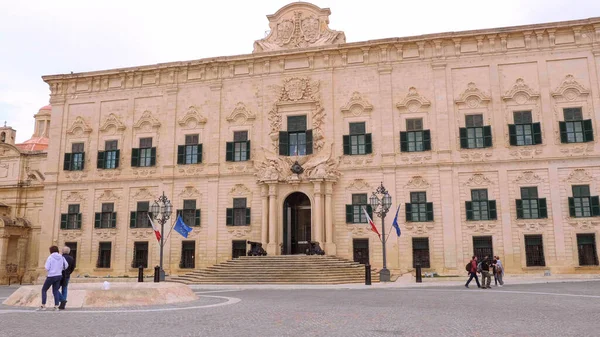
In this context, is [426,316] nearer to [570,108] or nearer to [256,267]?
[256,267]

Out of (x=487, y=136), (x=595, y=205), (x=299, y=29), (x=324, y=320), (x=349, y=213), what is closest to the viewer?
(x=324, y=320)

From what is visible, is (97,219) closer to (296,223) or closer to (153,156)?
(153,156)

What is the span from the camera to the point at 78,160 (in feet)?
109

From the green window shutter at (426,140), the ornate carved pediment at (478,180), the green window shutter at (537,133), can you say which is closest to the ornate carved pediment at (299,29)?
the green window shutter at (426,140)

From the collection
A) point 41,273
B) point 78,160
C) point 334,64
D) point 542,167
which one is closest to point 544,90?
point 542,167

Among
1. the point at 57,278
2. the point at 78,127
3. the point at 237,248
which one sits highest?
the point at 78,127

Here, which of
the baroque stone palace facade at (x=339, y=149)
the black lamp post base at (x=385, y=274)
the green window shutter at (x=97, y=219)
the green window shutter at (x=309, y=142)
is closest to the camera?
the black lamp post base at (x=385, y=274)

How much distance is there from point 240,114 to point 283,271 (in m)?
10.6

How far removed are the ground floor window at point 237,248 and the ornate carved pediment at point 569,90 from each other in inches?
736

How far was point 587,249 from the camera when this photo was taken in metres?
25.3

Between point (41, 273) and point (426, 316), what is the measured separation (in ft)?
93.7

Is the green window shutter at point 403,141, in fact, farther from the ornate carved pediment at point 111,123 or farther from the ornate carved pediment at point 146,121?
the ornate carved pediment at point 111,123

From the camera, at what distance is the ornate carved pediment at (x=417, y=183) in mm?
27688

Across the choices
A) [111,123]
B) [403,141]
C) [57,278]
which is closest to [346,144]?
[403,141]
